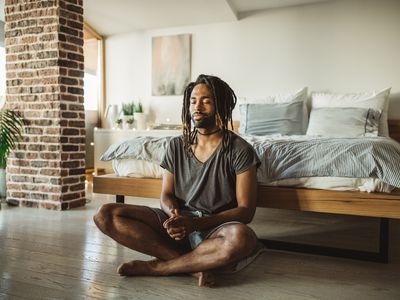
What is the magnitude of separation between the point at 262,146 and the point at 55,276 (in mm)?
1374

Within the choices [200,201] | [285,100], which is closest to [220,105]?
[200,201]

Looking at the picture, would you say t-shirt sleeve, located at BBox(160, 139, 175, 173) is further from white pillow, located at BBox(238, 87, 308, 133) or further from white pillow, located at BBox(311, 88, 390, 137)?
white pillow, located at BBox(311, 88, 390, 137)

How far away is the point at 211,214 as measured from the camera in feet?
6.08

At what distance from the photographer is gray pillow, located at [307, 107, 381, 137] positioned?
3552 mm

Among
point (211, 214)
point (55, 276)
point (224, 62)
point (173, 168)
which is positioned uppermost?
point (224, 62)

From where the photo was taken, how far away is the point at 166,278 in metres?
1.80

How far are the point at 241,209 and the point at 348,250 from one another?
82cm

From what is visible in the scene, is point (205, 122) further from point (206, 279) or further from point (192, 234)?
point (206, 279)

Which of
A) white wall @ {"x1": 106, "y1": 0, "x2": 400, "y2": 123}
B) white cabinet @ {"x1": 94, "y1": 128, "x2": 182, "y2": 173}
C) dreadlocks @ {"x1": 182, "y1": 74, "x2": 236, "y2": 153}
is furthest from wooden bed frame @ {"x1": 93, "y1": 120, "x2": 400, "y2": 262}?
white cabinet @ {"x1": 94, "y1": 128, "x2": 182, "y2": 173}

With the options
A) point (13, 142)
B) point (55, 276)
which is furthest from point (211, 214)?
point (13, 142)

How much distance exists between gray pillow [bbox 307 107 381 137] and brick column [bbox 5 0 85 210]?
2.37 m

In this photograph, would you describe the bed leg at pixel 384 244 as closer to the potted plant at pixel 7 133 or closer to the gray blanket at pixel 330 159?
the gray blanket at pixel 330 159

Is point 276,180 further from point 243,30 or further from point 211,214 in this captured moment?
point 243,30

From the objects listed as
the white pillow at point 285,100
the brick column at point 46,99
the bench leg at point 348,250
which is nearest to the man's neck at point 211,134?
the bench leg at point 348,250
